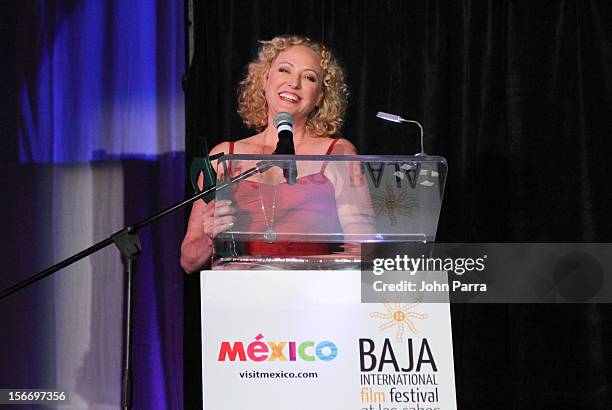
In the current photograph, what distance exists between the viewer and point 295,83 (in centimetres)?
367

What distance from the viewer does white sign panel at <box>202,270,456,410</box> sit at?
2.11 metres

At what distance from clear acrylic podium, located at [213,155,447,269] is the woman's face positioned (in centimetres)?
127

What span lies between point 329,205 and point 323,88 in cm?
136

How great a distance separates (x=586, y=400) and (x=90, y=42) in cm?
261

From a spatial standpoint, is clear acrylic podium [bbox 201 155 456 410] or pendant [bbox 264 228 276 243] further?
pendant [bbox 264 228 276 243]

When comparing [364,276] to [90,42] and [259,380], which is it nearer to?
[259,380]

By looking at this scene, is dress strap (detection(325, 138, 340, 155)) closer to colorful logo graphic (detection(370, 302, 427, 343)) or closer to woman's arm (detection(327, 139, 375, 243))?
woman's arm (detection(327, 139, 375, 243))

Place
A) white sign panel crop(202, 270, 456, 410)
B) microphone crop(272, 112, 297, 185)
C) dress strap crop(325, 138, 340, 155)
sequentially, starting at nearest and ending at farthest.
→ white sign panel crop(202, 270, 456, 410) → microphone crop(272, 112, 297, 185) → dress strap crop(325, 138, 340, 155)

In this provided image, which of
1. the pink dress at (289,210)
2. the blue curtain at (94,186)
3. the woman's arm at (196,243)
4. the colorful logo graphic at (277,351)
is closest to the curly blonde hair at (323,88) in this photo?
the blue curtain at (94,186)

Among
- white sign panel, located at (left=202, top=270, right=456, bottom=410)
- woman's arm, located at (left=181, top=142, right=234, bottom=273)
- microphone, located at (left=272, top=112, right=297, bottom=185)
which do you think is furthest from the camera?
woman's arm, located at (left=181, top=142, right=234, bottom=273)

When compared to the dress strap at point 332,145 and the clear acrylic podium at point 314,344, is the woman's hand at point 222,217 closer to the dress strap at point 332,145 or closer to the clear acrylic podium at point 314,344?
the clear acrylic podium at point 314,344

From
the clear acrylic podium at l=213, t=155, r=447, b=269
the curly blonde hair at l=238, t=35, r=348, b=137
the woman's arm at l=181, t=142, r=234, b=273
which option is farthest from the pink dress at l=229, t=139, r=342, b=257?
the curly blonde hair at l=238, t=35, r=348, b=137

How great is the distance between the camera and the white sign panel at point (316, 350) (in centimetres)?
211

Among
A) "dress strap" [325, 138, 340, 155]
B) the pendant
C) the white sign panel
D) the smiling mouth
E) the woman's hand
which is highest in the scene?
the smiling mouth
